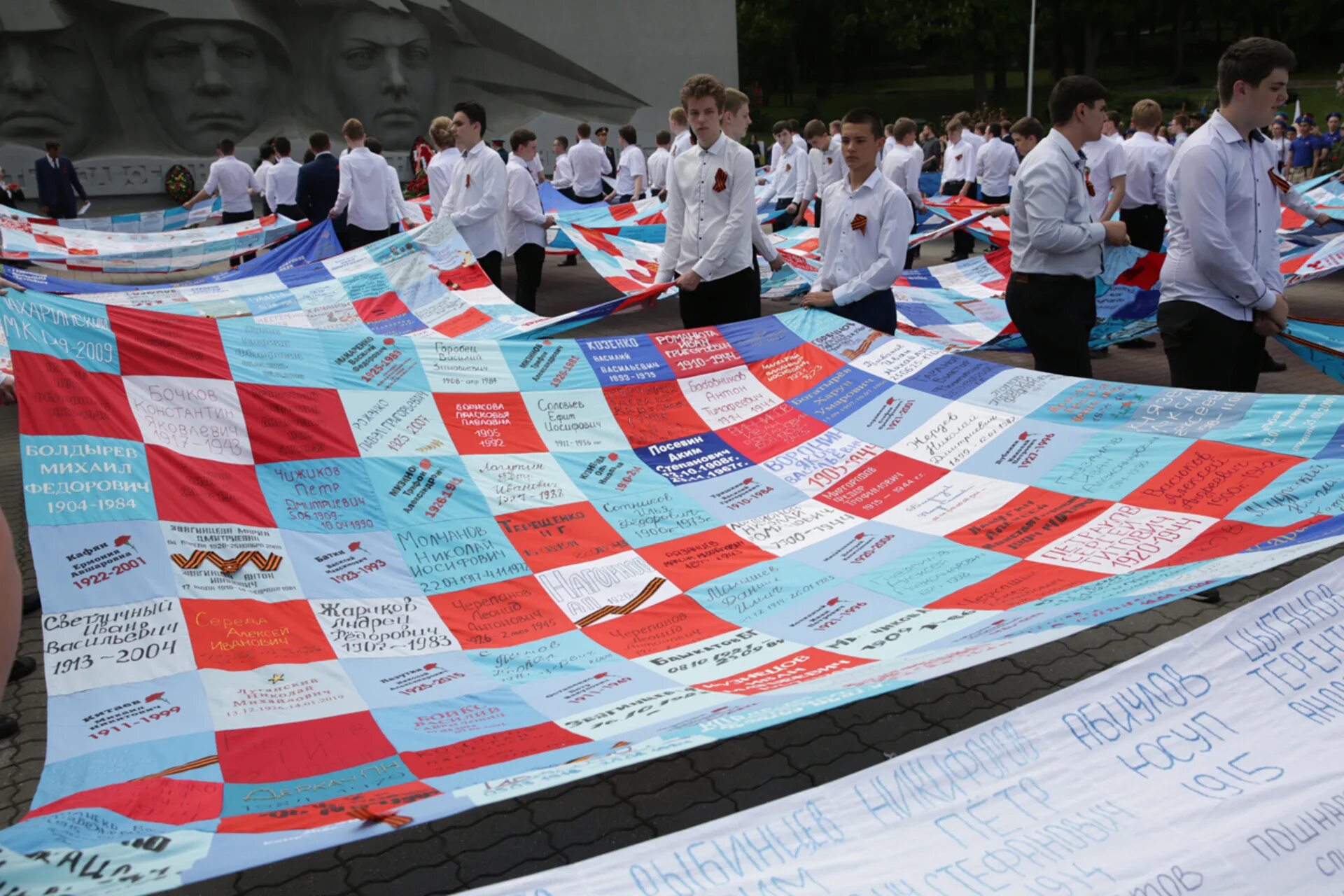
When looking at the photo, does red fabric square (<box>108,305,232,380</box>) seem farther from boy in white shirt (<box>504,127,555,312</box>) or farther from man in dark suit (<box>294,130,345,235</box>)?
man in dark suit (<box>294,130,345,235</box>)

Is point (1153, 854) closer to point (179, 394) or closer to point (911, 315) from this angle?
point (179, 394)

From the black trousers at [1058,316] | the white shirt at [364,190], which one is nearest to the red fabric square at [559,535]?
the black trousers at [1058,316]

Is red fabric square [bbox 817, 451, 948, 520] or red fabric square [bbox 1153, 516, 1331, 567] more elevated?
red fabric square [bbox 1153, 516, 1331, 567]

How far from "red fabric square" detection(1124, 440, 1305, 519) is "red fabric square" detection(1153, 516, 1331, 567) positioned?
0.10m

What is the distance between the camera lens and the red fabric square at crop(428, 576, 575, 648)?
3.38 meters

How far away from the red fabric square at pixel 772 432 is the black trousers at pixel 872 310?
0.95 m

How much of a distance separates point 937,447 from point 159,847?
2928mm

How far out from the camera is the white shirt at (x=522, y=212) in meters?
9.20

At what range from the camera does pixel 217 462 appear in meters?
3.74

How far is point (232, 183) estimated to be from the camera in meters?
14.9

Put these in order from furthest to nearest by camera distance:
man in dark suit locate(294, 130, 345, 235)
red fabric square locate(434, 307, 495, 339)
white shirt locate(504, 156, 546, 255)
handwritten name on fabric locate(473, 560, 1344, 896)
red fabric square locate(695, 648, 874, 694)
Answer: man in dark suit locate(294, 130, 345, 235), white shirt locate(504, 156, 546, 255), red fabric square locate(434, 307, 495, 339), red fabric square locate(695, 648, 874, 694), handwritten name on fabric locate(473, 560, 1344, 896)

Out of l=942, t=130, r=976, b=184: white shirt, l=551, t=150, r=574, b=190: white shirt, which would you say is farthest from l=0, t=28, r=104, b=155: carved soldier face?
l=942, t=130, r=976, b=184: white shirt

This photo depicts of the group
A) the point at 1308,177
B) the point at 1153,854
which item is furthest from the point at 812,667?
the point at 1308,177

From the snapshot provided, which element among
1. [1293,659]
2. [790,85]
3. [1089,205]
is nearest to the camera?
[1293,659]
